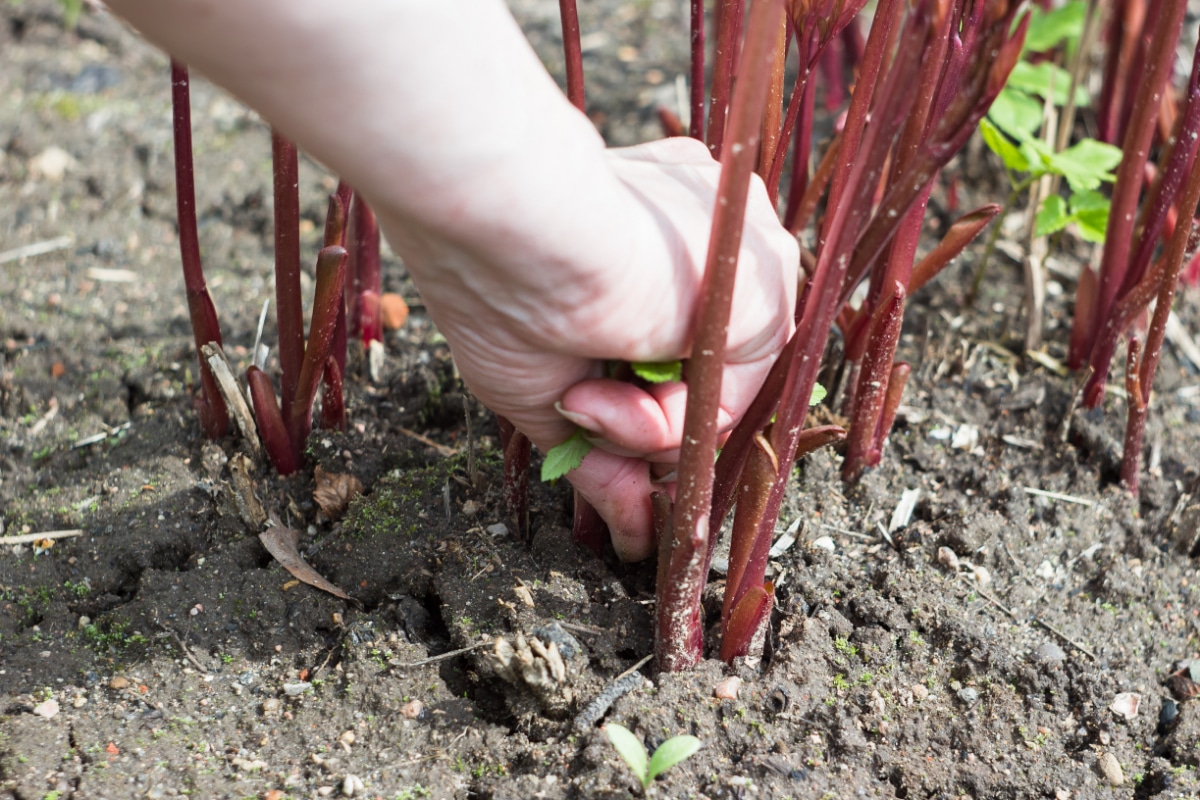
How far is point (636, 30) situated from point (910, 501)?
206 cm

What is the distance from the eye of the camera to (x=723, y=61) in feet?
3.98

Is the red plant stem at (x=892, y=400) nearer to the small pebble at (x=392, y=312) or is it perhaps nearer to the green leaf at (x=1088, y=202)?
the green leaf at (x=1088, y=202)

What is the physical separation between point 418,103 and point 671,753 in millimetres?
720

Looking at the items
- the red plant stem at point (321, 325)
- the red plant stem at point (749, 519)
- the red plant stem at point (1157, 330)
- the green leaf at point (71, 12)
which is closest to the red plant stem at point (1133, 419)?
the red plant stem at point (1157, 330)

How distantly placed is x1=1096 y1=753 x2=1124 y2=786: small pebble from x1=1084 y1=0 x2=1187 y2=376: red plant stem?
70cm

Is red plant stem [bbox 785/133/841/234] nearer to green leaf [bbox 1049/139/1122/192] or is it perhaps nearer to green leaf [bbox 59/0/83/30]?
green leaf [bbox 1049/139/1122/192]

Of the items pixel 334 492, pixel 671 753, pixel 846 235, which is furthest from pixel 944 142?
pixel 334 492

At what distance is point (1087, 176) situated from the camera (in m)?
1.67

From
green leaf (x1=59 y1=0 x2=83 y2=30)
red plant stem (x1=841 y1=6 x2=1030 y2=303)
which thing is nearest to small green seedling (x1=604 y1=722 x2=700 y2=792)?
red plant stem (x1=841 y1=6 x2=1030 y2=303)

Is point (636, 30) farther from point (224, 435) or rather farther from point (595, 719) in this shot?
point (595, 719)

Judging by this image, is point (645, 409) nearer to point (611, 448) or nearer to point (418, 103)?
point (611, 448)

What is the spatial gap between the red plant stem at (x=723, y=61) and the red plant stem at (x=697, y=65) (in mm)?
113

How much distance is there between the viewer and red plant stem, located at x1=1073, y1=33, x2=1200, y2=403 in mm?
1487

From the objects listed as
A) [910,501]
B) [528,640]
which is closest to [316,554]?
[528,640]
